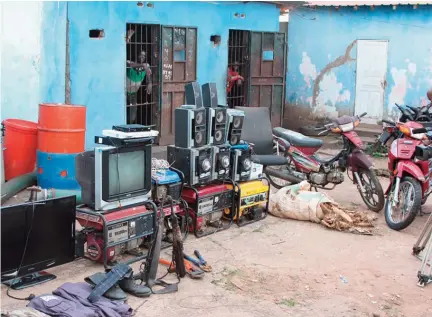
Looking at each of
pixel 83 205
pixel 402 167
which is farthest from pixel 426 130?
pixel 83 205

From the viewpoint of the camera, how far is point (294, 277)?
5480mm

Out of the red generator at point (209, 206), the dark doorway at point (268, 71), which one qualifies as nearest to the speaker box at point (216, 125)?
the red generator at point (209, 206)

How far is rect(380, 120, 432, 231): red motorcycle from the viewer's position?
6.82 m

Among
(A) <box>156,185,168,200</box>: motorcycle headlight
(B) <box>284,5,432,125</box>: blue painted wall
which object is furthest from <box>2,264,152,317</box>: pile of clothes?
(B) <box>284,5,432,125</box>: blue painted wall

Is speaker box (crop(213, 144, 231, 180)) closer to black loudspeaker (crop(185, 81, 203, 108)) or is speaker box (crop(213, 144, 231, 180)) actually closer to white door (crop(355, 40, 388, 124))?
black loudspeaker (crop(185, 81, 203, 108))

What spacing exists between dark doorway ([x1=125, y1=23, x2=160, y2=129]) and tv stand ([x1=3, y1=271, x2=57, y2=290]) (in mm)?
5025

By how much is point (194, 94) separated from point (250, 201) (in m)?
1.45

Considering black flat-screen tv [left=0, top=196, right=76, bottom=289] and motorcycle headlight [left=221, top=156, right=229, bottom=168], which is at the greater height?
motorcycle headlight [left=221, top=156, right=229, bottom=168]

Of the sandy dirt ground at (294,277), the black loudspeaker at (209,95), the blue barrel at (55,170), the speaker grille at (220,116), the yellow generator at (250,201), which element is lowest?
the sandy dirt ground at (294,277)

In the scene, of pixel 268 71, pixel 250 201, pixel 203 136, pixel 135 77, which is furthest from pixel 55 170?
pixel 268 71

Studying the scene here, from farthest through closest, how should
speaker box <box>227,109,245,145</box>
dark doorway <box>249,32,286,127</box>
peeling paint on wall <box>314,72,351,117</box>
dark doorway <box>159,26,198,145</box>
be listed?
1. peeling paint on wall <box>314,72,351,117</box>
2. dark doorway <box>249,32,286,127</box>
3. dark doorway <box>159,26,198,145</box>
4. speaker box <box>227,109,245,145</box>

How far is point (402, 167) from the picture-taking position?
7000 mm

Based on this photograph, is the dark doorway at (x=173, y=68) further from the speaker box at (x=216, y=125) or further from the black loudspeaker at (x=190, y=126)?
the black loudspeaker at (x=190, y=126)

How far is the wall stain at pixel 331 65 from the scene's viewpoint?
532 inches
